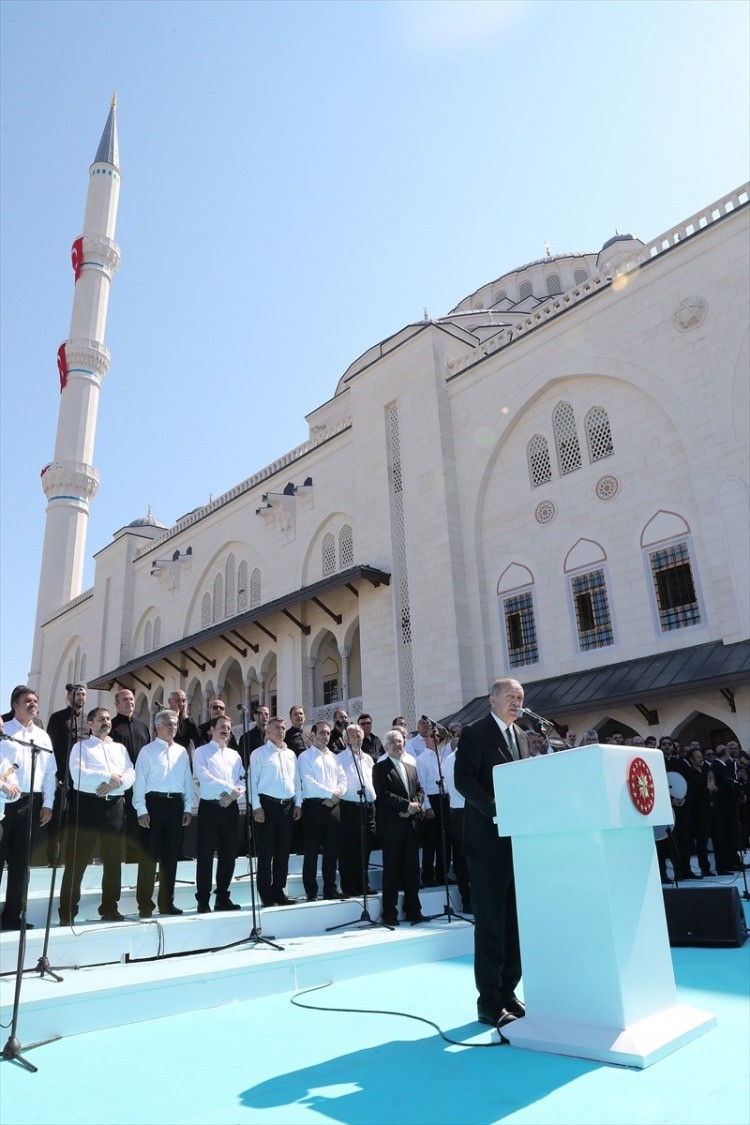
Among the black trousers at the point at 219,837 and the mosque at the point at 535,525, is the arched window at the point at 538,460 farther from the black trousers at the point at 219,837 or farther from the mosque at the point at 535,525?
the black trousers at the point at 219,837

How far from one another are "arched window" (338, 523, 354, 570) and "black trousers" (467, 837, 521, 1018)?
1552 cm

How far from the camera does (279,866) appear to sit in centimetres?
665

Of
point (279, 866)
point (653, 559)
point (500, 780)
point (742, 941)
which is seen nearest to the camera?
point (500, 780)

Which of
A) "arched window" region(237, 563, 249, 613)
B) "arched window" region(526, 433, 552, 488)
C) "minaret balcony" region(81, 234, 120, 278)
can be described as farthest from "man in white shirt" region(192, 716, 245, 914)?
"minaret balcony" region(81, 234, 120, 278)

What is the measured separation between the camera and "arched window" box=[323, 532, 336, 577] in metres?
19.8

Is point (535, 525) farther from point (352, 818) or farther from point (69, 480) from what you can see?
point (69, 480)

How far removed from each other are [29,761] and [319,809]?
2.71 metres

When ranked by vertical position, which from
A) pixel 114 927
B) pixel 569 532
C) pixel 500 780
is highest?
pixel 569 532

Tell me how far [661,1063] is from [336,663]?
64.4 ft

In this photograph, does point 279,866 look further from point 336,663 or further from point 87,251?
point 87,251

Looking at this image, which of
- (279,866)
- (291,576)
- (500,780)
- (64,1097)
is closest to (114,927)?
(279,866)

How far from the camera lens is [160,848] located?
6242mm

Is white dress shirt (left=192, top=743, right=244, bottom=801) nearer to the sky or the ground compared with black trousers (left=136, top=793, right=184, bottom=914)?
nearer to the sky

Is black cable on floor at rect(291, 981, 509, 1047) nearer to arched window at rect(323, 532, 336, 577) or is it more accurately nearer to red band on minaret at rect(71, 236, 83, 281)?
arched window at rect(323, 532, 336, 577)
